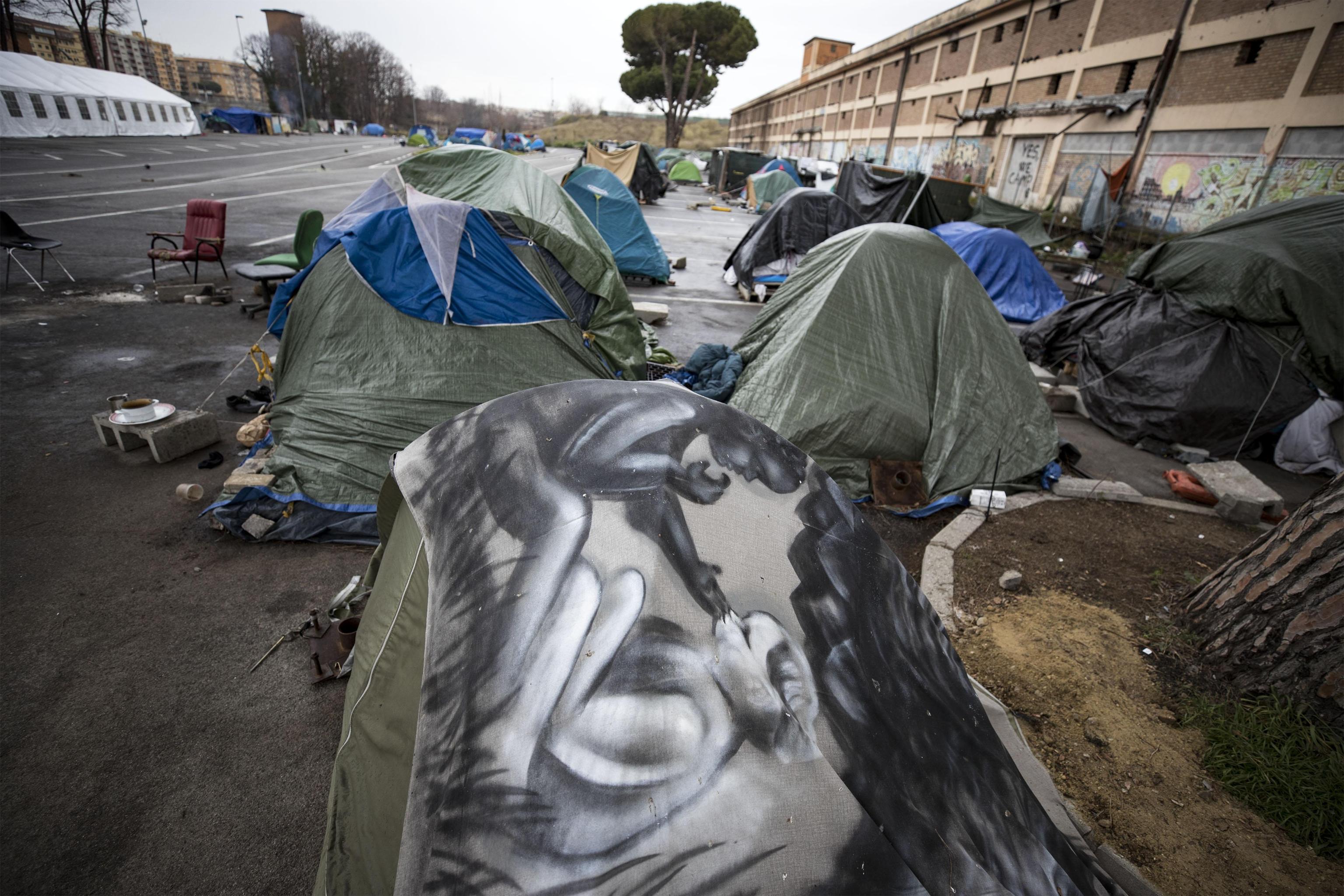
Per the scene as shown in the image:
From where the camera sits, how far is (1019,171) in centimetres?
2048

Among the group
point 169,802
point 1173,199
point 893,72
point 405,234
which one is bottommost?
point 169,802

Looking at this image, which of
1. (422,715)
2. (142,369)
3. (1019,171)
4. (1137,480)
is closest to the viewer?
(422,715)

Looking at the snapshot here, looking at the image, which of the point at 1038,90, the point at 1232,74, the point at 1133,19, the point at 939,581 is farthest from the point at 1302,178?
the point at 939,581

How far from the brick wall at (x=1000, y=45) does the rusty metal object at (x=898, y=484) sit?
23.8 metres

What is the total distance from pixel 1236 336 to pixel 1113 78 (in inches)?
613

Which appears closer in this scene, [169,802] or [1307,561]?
[169,802]

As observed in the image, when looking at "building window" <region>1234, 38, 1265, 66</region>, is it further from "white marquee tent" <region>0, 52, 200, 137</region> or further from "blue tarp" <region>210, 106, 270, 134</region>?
"blue tarp" <region>210, 106, 270, 134</region>

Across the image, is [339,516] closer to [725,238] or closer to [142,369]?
[142,369]

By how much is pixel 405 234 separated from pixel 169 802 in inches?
148

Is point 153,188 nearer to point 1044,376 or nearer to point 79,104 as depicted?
point 79,104

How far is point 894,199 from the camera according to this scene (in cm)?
A: 1271

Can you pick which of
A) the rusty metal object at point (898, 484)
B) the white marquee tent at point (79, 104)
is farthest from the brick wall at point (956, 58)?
the white marquee tent at point (79, 104)

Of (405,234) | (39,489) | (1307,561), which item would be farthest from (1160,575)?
(39,489)

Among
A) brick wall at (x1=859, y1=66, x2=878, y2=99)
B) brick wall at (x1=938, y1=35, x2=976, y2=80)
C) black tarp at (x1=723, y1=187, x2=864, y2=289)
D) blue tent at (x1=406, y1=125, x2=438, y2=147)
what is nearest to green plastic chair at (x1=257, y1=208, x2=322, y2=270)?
black tarp at (x1=723, y1=187, x2=864, y2=289)
